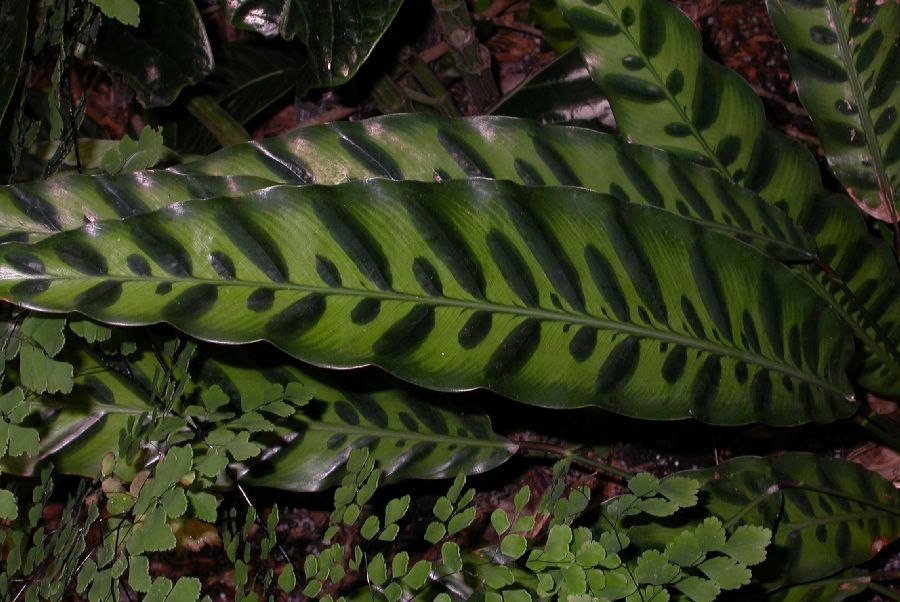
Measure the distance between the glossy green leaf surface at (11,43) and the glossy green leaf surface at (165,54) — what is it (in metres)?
0.35

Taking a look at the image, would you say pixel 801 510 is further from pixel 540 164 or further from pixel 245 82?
pixel 245 82

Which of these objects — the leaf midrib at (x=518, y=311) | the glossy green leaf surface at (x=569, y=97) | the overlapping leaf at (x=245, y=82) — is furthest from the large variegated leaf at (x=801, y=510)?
the overlapping leaf at (x=245, y=82)

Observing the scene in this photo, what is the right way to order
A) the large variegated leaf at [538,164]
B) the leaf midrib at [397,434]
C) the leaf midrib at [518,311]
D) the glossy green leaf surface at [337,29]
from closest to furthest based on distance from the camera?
the leaf midrib at [518,311] < the large variegated leaf at [538,164] < the leaf midrib at [397,434] < the glossy green leaf surface at [337,29]

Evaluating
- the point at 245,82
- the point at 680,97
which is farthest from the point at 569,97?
Answer: the point at 245,82

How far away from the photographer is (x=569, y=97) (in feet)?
4.51

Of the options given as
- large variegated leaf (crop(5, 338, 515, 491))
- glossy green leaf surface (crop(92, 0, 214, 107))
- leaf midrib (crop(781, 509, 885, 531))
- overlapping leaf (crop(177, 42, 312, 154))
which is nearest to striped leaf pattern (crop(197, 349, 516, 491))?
large variegated leaf (crop(5, 338, 515, 491))

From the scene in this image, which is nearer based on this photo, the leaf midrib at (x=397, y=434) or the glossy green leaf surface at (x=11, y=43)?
the glossy green leaf surface at (x=11, y=43)

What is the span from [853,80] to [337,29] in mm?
727

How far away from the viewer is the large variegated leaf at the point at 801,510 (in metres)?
0.97

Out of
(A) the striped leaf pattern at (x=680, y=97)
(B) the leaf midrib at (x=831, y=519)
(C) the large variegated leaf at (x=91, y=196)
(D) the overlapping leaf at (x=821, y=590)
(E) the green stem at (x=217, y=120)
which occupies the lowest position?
(D) the overlapping leaf at (x=821, y=590)

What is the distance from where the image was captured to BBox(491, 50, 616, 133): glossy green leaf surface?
136 cm

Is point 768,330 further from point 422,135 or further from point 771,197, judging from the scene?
point 422,135

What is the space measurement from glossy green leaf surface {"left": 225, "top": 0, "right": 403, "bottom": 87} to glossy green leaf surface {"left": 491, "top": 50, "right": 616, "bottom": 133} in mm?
282

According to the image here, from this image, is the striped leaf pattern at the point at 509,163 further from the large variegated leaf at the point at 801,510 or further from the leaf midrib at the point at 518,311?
the large variegated leaf at the point at 801,510
